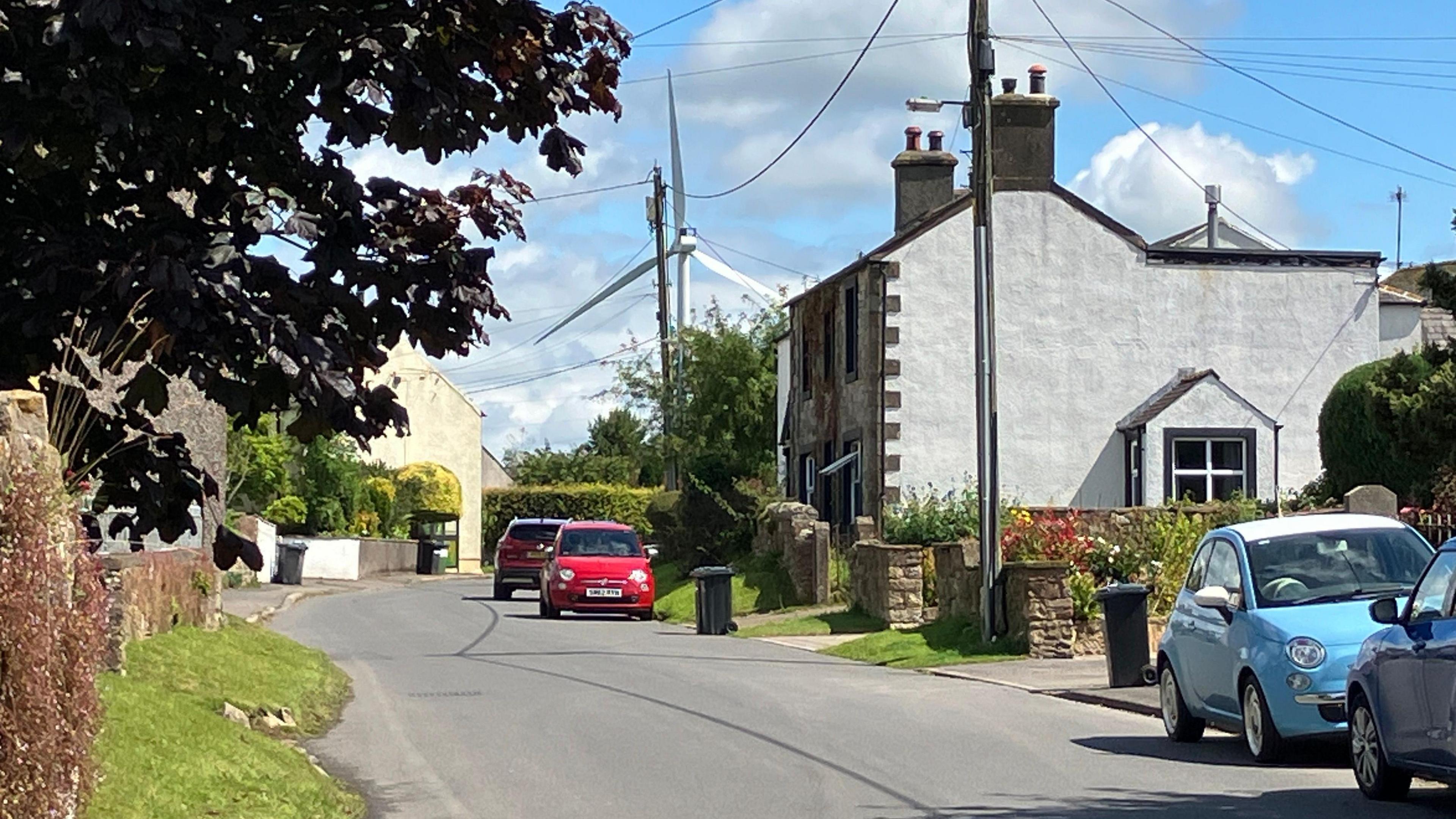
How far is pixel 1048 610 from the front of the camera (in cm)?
2228

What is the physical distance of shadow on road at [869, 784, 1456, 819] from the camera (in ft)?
33.7

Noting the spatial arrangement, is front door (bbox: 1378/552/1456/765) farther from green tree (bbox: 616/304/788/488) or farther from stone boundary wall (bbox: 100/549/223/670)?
green tree (bbox: 616/304/788/488)

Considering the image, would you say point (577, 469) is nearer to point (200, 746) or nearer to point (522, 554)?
point (522, 554)

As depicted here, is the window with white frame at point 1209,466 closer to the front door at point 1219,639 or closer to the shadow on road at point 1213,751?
the shadow on road at point 1213,751

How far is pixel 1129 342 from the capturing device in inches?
1351

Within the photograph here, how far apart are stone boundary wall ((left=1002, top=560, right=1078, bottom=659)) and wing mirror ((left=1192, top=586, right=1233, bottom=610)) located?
8.87 m

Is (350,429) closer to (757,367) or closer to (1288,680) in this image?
(1288,680)

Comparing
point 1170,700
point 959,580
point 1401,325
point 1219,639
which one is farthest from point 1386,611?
point 1401,325

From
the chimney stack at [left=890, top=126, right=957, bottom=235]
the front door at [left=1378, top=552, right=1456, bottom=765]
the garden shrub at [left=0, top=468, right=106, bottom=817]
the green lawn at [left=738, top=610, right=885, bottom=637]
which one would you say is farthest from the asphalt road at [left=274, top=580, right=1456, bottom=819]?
the chimney stack at [left=890, top=126, right=957, bottom=235]

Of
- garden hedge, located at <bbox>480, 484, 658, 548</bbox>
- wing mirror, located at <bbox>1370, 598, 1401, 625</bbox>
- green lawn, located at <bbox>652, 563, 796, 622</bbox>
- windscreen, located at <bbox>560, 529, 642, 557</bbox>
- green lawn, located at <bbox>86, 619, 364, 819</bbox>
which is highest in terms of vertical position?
garden hedge, located at <bbox>480, 484, 658, 548</bbox>

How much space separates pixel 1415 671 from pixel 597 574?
23.9m

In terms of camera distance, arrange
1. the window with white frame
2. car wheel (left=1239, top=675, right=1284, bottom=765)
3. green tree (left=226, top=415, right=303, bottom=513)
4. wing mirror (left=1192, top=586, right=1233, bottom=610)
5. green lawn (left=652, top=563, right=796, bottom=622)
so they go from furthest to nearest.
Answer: green tree (left=226, top=415, right=303, bottom=513) → green lawn (left=652, top=563, right=796, bottom=622) → the window with white frame → wing mirror (left=1192, top=586, right=1233, bottom=610) → car wheel (left=1239, top=675, right=1284, bottom=765)

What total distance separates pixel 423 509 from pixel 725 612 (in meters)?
42.2

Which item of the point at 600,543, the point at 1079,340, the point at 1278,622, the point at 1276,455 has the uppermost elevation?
the point at 1079,340
